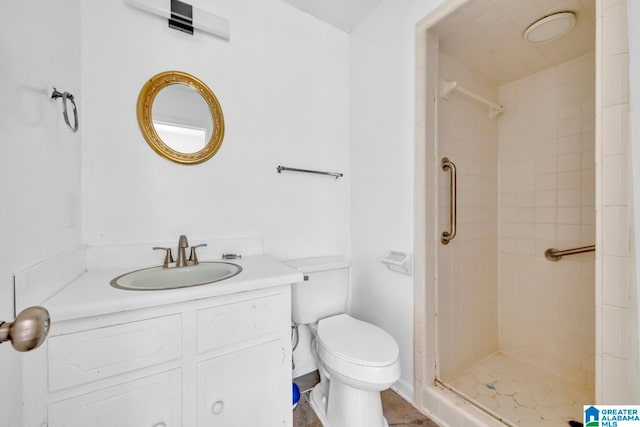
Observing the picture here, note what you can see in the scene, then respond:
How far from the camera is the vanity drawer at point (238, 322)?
0.89m

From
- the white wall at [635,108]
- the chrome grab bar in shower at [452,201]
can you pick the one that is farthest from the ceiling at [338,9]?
the white wall at [635,108]

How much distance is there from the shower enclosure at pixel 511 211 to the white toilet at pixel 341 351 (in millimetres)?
359

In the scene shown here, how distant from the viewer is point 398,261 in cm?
145

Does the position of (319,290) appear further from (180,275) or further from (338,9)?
(338,9)

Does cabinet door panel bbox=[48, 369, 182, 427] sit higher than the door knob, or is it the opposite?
the door knob

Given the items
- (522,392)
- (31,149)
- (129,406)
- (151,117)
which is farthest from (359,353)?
(151,117)

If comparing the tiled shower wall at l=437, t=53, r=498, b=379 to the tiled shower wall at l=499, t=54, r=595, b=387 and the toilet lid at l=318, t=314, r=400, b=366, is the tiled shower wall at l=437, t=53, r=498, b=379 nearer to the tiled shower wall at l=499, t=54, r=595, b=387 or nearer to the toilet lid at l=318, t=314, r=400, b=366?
the tiled shower wall at l=499, t=54, r=595, b=387

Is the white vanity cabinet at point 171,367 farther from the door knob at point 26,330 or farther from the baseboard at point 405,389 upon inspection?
the baseboard at point 405,389

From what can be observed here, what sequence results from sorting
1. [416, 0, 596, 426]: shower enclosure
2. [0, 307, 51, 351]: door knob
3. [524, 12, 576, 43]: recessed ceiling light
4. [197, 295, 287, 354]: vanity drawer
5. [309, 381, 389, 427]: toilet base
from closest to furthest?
[0, 307, 51, 351]: door knob, [197, 295, 287, 354]: vanity drawer, [309, 381, 389, 427]: toilet base, [524, 12, 576, 43]: recessed ceiling light, [416, 0, 596, 426]: shower enclosure

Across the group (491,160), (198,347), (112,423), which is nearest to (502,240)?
(491,160)

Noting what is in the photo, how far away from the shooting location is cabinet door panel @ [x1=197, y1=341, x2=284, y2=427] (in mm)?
906

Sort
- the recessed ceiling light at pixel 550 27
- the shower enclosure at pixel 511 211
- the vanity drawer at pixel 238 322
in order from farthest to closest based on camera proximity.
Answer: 1. the shower enclosure at pixel 511 211
2. the recessed ceiling light at pixel 550 27
3. the vanity drawer at pixel 238 322

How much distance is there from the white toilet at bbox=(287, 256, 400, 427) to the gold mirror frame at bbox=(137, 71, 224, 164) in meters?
0.83

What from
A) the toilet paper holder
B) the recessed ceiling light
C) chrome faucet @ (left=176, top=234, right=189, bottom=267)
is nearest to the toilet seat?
the toilet paper holder
